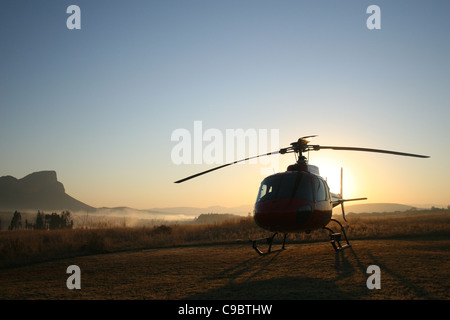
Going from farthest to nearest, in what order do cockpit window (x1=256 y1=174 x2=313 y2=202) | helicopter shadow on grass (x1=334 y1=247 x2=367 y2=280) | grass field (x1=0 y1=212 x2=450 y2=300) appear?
cockpit window (x1=256 y1=174 x2=313 y2=202)
helicopter shadow on grass (x1=334 y1=247 x2=367 y2=280)
grass field (x1=0 y1=212 x2=450 y2=300)

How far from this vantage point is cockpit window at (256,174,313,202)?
10.2 m

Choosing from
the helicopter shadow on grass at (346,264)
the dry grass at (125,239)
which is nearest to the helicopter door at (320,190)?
the helicopter shadow on grass at (346,264)

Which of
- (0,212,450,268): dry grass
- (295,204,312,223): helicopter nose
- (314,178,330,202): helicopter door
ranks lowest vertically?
(0,212,450,268): dry grass

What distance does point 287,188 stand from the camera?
1034cm

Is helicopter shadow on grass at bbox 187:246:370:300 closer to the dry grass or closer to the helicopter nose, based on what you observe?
the helicopter nose

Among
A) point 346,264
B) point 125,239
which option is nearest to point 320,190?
point 346,264

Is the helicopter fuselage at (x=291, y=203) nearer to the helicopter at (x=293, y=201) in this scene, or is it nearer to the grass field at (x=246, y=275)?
the helicopter at (x=293, y=201)

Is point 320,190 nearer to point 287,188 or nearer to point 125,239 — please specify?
point 287,188

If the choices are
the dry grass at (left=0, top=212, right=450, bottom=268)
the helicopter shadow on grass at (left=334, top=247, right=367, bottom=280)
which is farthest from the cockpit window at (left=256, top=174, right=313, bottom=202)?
the dry grass at (left=0, top=212, right=450, bottom=268)

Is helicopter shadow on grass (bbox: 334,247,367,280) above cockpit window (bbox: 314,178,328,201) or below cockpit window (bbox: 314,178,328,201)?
below
